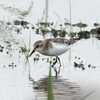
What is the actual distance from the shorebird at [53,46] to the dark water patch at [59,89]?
0.04 m

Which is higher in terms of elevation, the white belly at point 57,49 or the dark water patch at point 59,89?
the white belly at point 57,49

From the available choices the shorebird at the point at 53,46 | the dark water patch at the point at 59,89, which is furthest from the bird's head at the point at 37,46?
the dark water patch at the point at 59,89

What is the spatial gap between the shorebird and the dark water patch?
0.04m

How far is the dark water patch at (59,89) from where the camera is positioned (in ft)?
3.02

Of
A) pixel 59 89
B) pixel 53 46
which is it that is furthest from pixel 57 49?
pixel 59 89

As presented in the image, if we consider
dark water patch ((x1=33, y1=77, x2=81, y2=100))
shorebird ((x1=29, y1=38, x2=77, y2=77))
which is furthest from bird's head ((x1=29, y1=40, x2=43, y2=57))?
dark water patch ((x1=33, y1=77, x2=81, y2=100))

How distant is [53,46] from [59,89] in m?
0.15

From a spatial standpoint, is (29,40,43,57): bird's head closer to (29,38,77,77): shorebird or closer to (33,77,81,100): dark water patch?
(29,38,77,77): shorebird

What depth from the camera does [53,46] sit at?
935 millimetres

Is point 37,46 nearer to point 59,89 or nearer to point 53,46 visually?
point 53,46

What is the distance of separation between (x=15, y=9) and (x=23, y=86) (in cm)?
26

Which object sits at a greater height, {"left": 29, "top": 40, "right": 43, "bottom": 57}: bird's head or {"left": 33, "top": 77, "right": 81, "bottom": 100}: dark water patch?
{"left": 29, "top": 40, "right": 43, "bottom": 57}: bird's head

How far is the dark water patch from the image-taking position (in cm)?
92

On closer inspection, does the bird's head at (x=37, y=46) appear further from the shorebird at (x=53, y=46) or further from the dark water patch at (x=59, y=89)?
the dark water patch at (x=59, y=89)
